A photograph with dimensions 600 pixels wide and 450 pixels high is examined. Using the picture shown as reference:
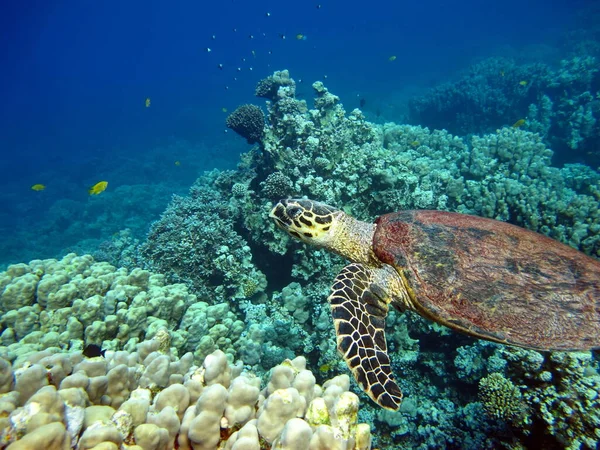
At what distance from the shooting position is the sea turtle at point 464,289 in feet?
8.88

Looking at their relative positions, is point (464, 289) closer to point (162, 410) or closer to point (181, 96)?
point (162, 410)

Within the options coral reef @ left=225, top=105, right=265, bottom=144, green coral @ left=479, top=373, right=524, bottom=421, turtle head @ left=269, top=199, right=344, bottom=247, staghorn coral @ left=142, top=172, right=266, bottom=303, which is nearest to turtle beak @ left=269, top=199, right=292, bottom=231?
turtle head @ left=269, top=199, right=344, bottom=247

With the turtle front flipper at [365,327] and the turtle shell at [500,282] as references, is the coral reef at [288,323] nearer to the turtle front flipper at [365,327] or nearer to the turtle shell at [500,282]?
the turtle front flipper at [365,327]

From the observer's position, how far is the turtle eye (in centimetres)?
399

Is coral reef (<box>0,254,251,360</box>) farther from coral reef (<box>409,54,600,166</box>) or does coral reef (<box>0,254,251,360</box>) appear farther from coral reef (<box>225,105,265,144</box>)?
coral reef (<box>409,54,600,166</box>)

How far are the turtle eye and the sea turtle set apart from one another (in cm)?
99

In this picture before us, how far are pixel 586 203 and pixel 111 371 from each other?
25.1 feet

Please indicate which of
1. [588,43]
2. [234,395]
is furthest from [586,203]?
[588,43]

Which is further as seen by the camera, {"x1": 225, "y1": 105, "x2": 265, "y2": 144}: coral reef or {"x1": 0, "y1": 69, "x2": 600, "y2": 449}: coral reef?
{"x1": 225, "y1": 105, "x2": 265, "y2": 144}: coral reef

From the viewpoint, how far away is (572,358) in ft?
9.78

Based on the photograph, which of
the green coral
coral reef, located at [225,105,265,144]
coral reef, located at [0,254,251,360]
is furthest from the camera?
coral reef, located at [225,105,265,144]

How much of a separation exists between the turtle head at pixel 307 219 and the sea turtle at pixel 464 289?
0.66m

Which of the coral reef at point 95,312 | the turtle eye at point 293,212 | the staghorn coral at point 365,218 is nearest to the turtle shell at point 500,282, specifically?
the staghorn coral at point 365,218

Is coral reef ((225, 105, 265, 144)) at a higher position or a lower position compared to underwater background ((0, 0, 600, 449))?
higher
